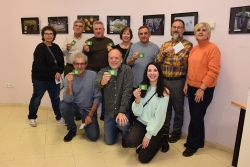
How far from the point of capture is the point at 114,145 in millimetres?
2955

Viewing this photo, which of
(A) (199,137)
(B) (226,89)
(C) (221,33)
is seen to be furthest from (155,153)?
(C) (221,33)

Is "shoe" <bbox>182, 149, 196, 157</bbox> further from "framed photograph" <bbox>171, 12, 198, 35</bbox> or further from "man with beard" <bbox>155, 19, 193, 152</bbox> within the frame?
"framed photograph" <bbox>171, 12, 198, 35</bbox>

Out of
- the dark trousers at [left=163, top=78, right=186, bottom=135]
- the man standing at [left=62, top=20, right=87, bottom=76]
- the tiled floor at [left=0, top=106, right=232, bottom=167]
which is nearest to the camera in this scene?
the tiled floor at [left=0, top=106, right=232, bottom=167]

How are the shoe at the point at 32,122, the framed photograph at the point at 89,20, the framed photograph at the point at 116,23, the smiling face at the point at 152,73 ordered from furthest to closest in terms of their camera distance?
1. the framed photograph at the point at 89,20
2. the framed photograph at the point at 116,23
3. the shoe at the point at 32,122
4. the smiling face at the point at 152,73

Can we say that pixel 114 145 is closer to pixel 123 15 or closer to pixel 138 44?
pixel 138 44

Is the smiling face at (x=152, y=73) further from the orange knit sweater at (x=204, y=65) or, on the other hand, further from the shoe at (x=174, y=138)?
the shoe at (x=174, y=138)

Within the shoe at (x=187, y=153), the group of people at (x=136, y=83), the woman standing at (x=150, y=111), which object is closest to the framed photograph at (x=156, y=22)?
the group of people at (x=136, y=83)

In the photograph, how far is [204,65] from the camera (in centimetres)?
247

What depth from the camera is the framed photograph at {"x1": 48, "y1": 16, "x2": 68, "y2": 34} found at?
13.1ft

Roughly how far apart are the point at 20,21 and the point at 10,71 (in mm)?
1020

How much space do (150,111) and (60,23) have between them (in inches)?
100

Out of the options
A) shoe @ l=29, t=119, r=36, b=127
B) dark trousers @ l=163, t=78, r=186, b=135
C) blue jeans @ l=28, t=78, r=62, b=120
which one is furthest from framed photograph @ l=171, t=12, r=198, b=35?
shoe @ l=29, t=119, r=36, b=127

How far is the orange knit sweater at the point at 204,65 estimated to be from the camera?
2.41 meters

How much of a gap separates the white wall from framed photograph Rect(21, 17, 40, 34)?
8cm
